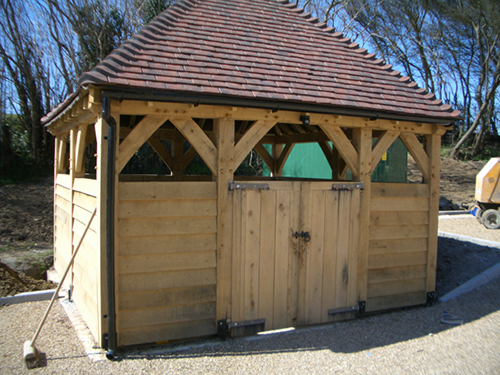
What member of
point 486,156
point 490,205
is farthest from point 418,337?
point 486,156

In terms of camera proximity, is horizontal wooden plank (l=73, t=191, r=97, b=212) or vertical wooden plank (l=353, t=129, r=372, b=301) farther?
vertical wooden plank (l=353, t=129, r=372, b=301)

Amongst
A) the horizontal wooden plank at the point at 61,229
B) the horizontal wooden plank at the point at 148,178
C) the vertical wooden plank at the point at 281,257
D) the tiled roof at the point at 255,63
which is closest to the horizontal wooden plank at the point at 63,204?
the horizontal wooden plank at the point at 61,229

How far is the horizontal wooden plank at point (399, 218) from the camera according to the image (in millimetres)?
5496

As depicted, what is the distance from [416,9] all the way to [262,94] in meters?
21.2

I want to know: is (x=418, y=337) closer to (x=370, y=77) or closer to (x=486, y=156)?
(x=370, y=77)

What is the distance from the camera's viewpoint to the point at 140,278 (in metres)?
4.29

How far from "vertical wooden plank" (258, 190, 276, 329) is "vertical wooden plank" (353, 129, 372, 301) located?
1312 mm

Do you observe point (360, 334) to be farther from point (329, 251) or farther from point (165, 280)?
point (165, 280)

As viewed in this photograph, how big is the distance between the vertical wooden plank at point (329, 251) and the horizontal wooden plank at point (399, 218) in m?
0.63

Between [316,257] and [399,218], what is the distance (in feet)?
4.89

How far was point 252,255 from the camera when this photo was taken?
478cm

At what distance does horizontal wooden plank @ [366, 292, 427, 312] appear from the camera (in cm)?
553

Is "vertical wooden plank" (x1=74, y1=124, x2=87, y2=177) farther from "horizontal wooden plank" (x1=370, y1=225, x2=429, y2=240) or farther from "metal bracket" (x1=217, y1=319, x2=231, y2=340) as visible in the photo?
"horizontal wooden plank" (x1=370, y1=225, x2=429, y2=240)

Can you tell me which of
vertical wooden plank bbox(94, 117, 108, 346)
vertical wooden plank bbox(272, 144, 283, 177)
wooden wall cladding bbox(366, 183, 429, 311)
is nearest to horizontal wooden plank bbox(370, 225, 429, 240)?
wooden wall cladding bbox(366, 183, 429, 311)
